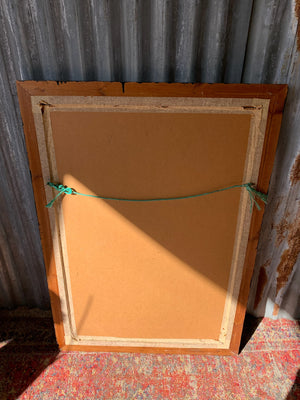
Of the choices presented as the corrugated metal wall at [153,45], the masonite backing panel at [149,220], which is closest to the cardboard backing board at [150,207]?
the masonite backing panel at [149,220]

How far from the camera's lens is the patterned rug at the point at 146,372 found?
163cm

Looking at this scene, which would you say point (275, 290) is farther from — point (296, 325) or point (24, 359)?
point (24, 359)

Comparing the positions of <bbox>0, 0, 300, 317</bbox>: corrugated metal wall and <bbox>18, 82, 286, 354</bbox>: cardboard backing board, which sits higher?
<bbox>0, 0, 300, 317</bbox>: corrugated metal wall

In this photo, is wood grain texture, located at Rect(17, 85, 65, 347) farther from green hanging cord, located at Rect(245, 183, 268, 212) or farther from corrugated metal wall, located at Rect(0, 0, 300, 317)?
green hanging cord, located at Rect(245, 183, 268, 212)

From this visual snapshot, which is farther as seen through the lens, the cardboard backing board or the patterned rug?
the patterned rug

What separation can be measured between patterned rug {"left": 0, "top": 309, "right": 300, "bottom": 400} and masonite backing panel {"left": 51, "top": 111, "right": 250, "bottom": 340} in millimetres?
189

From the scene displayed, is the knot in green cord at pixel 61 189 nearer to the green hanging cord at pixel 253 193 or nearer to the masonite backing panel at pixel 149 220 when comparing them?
the masonite backing panel at pixel 149 220

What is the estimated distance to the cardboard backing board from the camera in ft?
4.36

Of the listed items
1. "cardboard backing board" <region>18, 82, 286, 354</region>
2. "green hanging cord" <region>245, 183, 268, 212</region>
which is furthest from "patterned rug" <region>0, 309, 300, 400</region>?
"green hanging cord" <region>245, 183, 268, 212</region>

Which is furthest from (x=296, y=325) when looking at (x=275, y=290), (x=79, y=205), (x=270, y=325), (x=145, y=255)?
(x=79, y=205)

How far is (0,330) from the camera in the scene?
6.61 feet

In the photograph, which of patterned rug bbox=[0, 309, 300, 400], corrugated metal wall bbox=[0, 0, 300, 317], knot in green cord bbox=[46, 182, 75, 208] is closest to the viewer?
corrugated metal wall bbox=[0, 0, 300, 317]

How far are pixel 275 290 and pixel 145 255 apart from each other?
116 cm

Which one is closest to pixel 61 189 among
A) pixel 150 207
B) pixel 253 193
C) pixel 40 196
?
pixel 40 196
